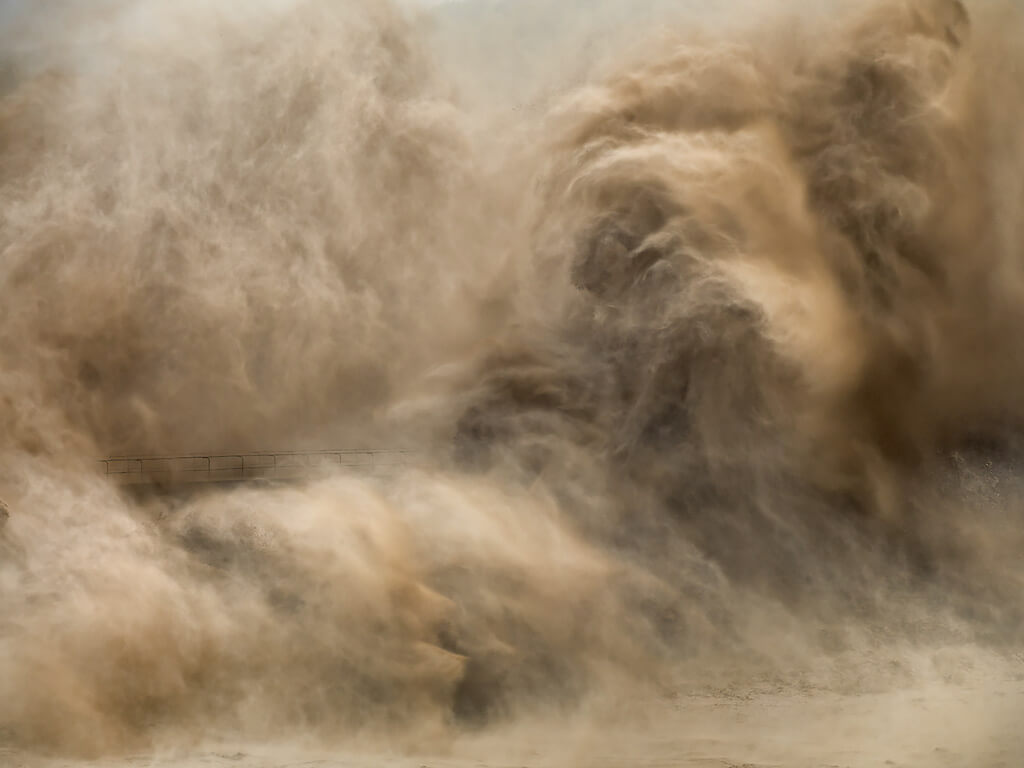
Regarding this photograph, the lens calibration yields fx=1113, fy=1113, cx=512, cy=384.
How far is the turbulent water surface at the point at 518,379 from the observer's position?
42.3 feet

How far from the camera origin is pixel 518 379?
17719 mm

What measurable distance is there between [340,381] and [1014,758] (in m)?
12.3

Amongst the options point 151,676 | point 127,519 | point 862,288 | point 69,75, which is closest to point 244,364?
point 127,519

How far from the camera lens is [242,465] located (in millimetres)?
19141

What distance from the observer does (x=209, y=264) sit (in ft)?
63.8

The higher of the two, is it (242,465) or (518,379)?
(518,379)

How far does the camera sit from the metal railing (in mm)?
18156

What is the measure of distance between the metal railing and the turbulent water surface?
331mm

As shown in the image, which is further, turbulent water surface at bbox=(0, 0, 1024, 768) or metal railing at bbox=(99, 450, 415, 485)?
metal railing at bbox=(99, 450, 415, 485)

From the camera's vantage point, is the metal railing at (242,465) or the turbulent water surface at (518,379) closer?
the turbulent water surface at (518,379)

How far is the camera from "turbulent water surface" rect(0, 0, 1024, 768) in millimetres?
12883

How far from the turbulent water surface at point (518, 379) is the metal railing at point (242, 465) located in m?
0.33

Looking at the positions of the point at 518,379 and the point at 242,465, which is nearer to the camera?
the point at 518,379

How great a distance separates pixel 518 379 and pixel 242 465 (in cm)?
516
